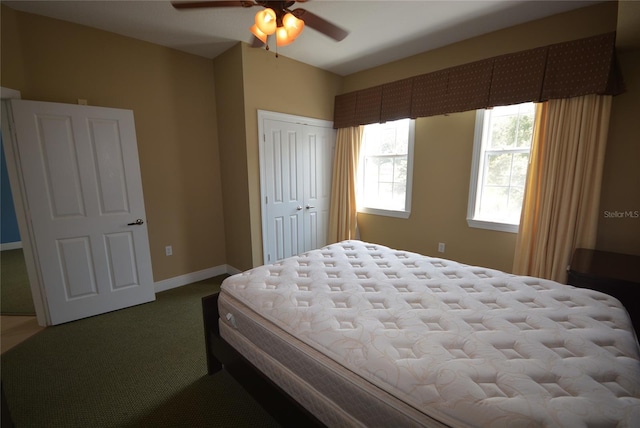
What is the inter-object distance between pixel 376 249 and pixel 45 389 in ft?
8.45

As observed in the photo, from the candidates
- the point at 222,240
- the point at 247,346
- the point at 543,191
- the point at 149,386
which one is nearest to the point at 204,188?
the point at 222,240

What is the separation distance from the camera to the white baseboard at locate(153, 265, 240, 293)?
3.18 metres

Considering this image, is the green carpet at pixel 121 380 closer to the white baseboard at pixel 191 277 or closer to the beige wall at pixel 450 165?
the white baseboard at pixel 191 277

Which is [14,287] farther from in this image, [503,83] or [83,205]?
[503,83]

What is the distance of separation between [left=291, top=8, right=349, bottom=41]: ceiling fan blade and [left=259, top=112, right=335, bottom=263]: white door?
1445 millimetres

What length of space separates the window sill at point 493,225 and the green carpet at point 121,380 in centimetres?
273

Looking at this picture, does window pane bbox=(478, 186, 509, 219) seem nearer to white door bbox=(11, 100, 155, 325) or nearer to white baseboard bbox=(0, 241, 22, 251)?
white door bbox=(11, 100, 155, 325)

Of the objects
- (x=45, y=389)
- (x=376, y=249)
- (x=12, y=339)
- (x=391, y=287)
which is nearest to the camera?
(x=391, y=287)

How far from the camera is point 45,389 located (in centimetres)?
175

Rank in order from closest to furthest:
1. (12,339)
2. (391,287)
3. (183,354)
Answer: (391,287), (183,354), (12,339)

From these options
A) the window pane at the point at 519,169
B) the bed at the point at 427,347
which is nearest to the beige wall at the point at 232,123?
the window pane at the point at 519,169

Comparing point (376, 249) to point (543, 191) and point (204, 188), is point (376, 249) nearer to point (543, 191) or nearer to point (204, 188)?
point (543, 191)

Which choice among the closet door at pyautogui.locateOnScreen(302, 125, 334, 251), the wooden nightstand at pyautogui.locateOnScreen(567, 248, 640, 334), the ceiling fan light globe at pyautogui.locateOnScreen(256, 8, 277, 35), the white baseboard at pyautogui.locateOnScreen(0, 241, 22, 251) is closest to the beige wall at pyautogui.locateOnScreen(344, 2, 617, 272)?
the wooden nightstand at pyautogui.locateOnScreen(567, 248, 640, 334)

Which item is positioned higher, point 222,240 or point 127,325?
point 222,240
